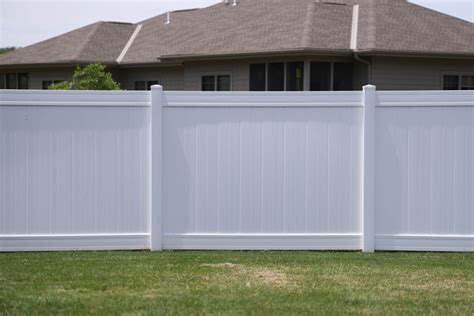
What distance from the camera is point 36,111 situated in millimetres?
9938

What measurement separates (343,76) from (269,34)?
8.15 ft

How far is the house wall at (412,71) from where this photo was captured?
22.8 metres

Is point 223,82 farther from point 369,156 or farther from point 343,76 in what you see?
point 369,156

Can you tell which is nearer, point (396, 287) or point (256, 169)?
point (396, 287)

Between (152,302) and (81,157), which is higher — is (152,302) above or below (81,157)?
below

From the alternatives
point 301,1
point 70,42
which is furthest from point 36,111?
point 70,42

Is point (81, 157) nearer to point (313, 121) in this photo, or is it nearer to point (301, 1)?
point (313, 121)

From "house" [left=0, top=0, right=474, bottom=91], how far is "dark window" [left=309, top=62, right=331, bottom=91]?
3 centimetres

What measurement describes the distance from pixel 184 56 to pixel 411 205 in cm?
1514

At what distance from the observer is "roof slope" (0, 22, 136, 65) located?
90.8ft

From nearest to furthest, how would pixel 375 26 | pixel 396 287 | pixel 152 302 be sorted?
1. pixel 152 302
2. pixel 396 287
3. pixel 375 26

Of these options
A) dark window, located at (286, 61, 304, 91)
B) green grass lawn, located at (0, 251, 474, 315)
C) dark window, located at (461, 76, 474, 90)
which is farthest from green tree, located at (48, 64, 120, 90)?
green grass lawn, located at (0, 251, 474, 315)

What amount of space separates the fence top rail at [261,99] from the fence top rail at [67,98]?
1.60ft

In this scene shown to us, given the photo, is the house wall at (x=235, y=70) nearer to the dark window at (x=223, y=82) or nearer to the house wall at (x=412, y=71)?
the dark window at (x=223, y=82)
